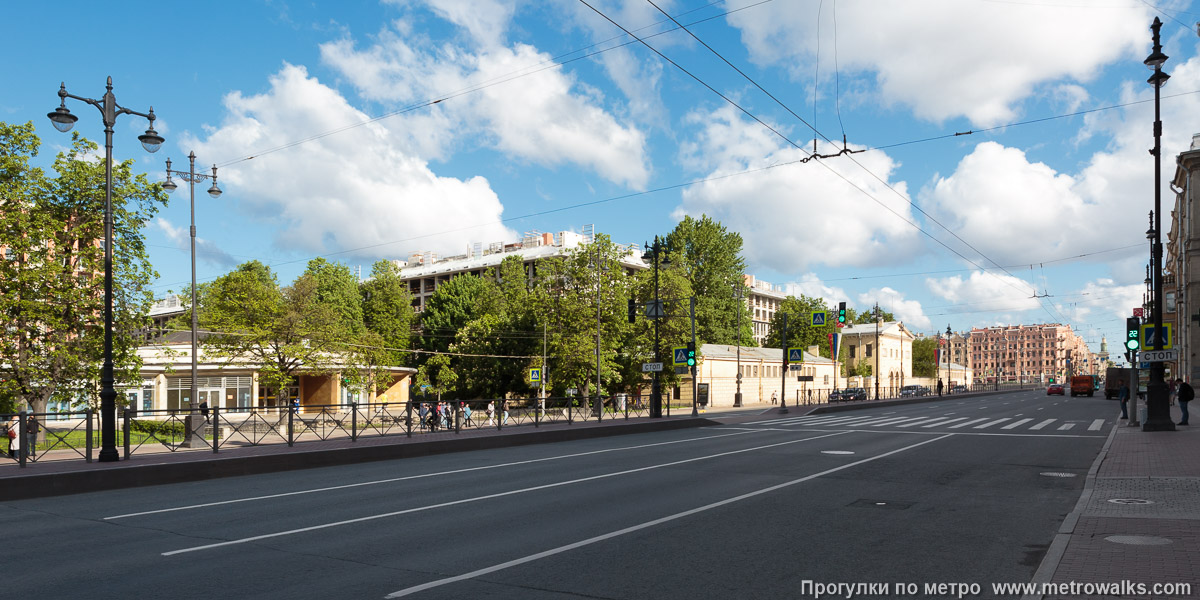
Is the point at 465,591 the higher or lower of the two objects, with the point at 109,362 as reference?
lower

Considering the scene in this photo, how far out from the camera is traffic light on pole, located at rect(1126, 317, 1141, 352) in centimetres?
2684

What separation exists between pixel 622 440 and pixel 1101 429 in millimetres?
17483

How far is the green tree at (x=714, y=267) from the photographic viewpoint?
82.7m

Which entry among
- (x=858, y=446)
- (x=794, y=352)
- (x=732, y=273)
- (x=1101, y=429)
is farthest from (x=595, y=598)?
(x=732, y=273)

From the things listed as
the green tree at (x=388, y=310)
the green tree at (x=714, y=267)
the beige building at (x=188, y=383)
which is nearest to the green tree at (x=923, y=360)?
the green tree at (x=714, y=267)

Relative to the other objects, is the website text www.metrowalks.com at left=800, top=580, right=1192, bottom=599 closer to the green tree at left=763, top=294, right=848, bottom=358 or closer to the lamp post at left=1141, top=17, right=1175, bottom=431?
the lamp post at left=1141, top=17, right=1175, bottom=431

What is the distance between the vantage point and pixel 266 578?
7121 millimetres

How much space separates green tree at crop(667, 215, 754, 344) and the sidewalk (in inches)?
2612

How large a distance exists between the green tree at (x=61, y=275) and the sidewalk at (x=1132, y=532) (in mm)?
26250

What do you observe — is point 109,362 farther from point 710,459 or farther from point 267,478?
point 710,459

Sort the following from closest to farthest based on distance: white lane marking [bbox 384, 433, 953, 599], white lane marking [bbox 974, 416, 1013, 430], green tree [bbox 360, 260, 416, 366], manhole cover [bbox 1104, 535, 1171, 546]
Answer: white lane marking [bbox 384, 433, 953, 599], manhole cover [bbox 1104, 535, 1171, 546], white lane marking [bbox 974, 416, 1013, 430], green tree [bbox 360, 260, 416, 366]

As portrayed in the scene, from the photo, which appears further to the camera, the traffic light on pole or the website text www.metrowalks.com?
the traffic light on pole

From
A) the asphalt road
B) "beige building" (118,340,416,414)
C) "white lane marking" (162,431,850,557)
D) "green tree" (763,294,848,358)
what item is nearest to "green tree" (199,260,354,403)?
"beige building" (118,340,416,414)

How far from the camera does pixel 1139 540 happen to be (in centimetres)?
814
